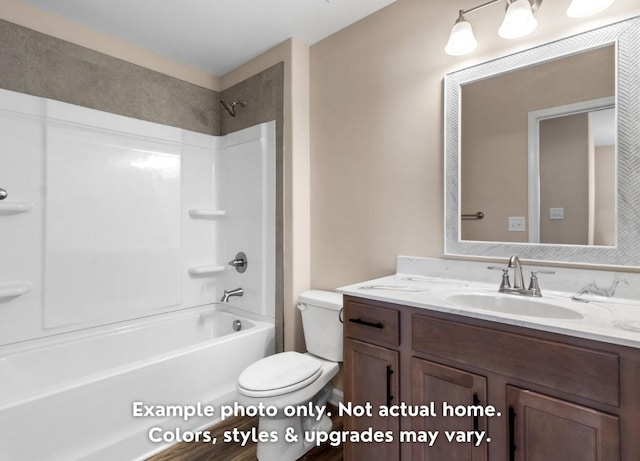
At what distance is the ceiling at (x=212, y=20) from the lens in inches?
75.0

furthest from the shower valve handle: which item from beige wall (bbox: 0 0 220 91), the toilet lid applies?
beige wall (bbox: 0 0 220 91)

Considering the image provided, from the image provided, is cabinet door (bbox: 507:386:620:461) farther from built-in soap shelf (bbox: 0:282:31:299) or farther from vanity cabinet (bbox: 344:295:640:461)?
built-in soap shelf (bbox: 0:282:31:299)

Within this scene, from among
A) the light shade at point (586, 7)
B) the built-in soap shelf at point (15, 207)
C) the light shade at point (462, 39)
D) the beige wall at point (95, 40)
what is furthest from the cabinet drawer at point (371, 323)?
the beige wall at point (95, 40)

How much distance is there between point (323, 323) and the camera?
1.96 metres

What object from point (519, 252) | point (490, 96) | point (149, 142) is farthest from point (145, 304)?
point (490, 96)

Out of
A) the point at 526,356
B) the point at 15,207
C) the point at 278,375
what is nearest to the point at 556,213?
the point at 526,356

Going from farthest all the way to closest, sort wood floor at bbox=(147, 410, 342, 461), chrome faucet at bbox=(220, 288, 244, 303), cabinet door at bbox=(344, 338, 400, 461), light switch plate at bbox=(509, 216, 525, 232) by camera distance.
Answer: chrome faucet at bbox=(220, 288, 244, 303)
wood floor at bbox=(147, 410, 342, 461)
light switch plate at bbox=(509, 216, 525, 232)
cabinet door at bbox=(344, 338, 400, 461)

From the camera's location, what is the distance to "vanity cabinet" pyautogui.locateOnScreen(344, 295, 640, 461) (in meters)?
0.85

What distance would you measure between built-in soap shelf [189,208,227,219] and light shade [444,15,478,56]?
6.42 ft

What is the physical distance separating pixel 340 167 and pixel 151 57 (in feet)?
5.40

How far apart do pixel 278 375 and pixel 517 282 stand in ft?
3.92

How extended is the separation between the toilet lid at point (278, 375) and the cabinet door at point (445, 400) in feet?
1.99

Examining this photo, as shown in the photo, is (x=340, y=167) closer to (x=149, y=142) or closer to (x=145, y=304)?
(x=149, y=142)

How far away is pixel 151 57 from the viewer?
2412mm
